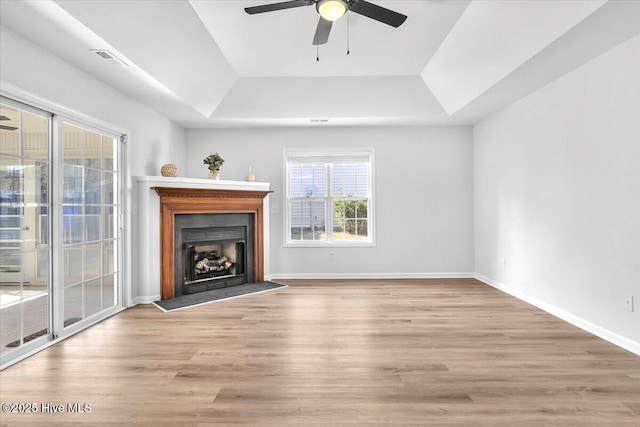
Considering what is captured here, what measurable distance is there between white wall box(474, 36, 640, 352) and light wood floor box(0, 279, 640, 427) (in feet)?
1.25

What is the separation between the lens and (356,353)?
2.79 m

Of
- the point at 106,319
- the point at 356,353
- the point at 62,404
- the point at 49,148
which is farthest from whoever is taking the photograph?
the point at 106,319

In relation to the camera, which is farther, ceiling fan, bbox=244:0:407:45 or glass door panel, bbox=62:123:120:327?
glass door panel, bbox=62:123:120:327

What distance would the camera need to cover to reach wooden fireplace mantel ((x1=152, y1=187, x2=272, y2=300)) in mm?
4469

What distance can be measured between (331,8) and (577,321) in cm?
365

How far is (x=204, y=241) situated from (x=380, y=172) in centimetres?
301

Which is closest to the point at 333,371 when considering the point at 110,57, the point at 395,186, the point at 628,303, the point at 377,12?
the point at 628,303

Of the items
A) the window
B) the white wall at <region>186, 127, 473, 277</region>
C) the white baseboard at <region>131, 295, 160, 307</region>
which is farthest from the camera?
the window

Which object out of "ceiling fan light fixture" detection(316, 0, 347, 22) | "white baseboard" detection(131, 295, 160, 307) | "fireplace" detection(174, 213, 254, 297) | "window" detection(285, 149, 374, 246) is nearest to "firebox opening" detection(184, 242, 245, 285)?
"fireplace" detection(174, 213, 254, 297)

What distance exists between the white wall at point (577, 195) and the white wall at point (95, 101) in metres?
4.83

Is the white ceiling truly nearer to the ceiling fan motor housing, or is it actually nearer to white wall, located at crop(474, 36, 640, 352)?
white wall, located at crop(474, 36, 640, 352)

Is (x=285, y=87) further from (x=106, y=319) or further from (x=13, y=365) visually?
(x=13, y=365)

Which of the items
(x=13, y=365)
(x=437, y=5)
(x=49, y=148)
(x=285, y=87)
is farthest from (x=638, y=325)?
(x=49, y=148)

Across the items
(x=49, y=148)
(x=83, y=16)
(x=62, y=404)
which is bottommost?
(x=62, y=404)
